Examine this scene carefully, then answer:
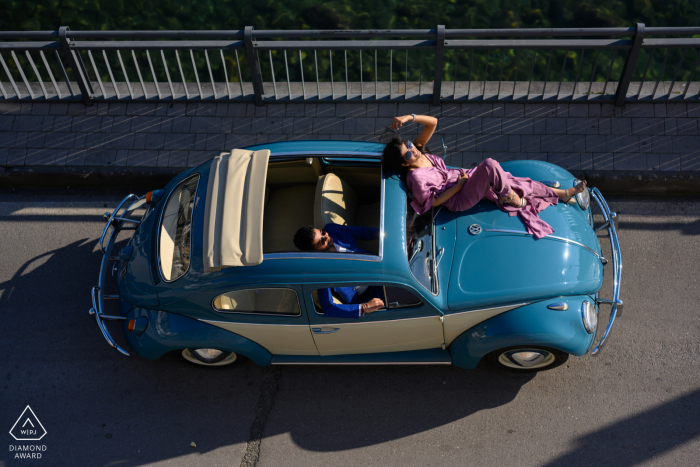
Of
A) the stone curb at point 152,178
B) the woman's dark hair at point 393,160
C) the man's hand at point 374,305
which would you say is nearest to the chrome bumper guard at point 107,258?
the stone curb at point 152,178

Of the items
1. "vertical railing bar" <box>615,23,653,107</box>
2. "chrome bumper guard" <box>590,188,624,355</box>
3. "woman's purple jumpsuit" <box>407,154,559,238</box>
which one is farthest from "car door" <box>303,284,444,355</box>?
"vertical railing bar" <box>615,23,653,107</box>

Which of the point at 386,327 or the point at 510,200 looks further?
the point at 510,200

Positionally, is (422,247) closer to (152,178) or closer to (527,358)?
(527,358)

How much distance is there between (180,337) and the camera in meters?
5.00

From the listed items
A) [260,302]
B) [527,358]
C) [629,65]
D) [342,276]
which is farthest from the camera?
[629,65]

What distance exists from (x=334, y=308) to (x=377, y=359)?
84cm

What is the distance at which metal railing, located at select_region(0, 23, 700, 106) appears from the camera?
6.49m

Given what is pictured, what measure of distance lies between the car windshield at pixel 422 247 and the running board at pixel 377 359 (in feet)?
2.54

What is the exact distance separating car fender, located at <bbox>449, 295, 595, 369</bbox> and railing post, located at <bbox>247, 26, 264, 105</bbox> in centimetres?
420

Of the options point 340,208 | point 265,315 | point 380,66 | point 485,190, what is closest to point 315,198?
point 340,208

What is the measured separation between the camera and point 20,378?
18.8 ft

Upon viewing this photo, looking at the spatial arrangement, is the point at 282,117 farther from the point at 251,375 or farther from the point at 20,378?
the point at 20,378

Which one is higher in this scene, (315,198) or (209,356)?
(315,198)

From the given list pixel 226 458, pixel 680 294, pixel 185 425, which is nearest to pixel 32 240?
pixel 185 425
